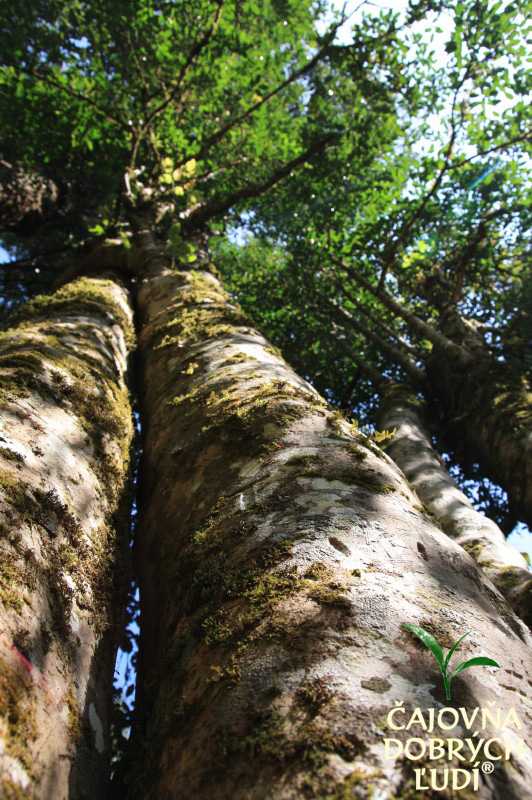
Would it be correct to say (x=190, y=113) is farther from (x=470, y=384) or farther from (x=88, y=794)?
(x=88, y=794)

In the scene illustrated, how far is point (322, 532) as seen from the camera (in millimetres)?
1271

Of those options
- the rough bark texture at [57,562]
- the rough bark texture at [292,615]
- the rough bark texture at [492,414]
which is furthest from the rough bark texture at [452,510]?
the rough bark texture at [57,562]

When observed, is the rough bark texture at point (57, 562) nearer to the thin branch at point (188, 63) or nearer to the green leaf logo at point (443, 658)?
the green leaf logo at point (443, 658)

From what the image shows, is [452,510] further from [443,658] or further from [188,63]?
[188,63]

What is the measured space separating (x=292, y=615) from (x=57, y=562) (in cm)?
69

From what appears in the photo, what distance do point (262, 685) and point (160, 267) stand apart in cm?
442

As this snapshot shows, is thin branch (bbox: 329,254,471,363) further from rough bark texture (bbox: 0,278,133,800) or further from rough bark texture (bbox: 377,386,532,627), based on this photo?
rough bark texture (bbox: 0,278,133,800)

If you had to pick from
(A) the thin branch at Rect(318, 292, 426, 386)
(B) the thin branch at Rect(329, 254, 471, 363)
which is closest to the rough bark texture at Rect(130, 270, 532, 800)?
(B) the thin branch at Rect(329, 254, 471, 363)

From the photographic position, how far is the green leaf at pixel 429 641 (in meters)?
0.93

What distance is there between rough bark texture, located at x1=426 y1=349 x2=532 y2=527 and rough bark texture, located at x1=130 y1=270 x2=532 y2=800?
9.39ft

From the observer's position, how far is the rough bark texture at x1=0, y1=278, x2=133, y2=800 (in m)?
0.90

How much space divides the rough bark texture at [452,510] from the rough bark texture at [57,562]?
1510mm

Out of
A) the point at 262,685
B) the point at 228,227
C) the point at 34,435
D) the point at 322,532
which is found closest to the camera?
the point at 262,685

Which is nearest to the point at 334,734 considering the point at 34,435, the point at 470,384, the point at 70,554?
the point at 70,554
